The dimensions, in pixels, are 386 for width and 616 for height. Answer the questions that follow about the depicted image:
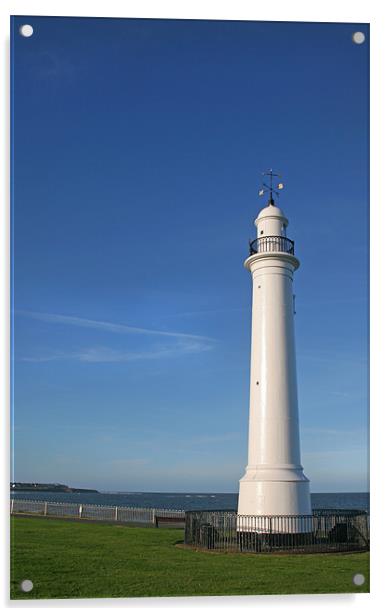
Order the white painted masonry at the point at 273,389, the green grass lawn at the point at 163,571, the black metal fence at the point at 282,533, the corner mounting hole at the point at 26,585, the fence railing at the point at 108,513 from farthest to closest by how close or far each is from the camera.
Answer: the fence railing at the point at 108,513, the white painted masonry at the point at 273,389, the black metal fence at the point at 282,533, the green grass lawn at the point at 163,571, the corner mounting hole at the point at 26,585

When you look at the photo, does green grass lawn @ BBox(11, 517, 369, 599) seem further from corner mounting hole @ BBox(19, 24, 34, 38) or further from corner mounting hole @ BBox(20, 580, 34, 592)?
corner mounting hole @ BBox(19, 24, 34, 38)

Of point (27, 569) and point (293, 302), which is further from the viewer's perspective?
point (293, 302)

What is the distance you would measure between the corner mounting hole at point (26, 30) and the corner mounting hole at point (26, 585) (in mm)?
5186

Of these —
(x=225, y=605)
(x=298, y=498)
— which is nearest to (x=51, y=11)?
(x=225, y=605)

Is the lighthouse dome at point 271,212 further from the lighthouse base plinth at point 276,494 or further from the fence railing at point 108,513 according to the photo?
the fence railing at point 108,513

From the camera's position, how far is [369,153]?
23.4 ft

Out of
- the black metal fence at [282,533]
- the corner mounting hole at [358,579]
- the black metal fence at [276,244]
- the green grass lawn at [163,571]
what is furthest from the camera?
the black metal fence at [276,244]

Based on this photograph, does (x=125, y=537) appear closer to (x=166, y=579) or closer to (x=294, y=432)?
(x=294, y=432)

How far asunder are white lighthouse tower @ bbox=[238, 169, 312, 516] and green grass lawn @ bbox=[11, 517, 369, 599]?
119cm

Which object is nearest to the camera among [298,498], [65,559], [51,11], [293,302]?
[51,11]

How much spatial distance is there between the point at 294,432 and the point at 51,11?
6.38 metres

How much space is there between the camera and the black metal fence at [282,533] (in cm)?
881

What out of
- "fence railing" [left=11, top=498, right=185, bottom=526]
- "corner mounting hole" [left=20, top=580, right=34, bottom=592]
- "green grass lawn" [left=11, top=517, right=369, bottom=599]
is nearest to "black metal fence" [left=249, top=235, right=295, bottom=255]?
"green grass lawn" [left=11, top=517, right=369, bottom=599]

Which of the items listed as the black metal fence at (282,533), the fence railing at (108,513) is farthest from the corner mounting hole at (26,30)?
the fence railing at (108,513)
